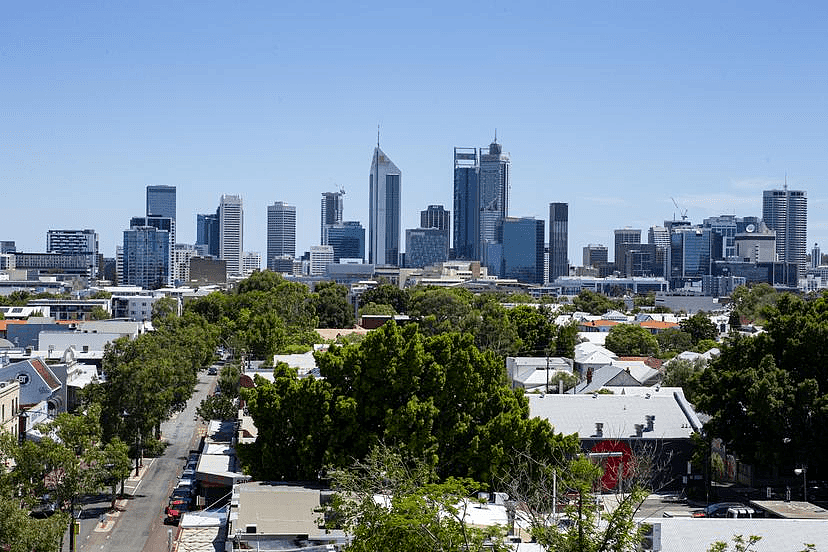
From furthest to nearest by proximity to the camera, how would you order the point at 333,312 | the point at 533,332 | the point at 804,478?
the point at 333,312 < the point at 533,332 < the point at 804,478

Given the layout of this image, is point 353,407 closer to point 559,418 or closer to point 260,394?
point 260,394

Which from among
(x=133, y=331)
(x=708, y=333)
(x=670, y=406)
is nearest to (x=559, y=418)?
(x=670, y=406)

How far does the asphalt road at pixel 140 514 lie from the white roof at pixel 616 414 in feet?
56.7

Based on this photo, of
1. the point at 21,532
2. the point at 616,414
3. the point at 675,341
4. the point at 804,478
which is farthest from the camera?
the point at 675,341

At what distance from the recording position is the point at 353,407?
4116 centimetres

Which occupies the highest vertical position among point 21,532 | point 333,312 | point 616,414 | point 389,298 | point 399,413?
point 389,298

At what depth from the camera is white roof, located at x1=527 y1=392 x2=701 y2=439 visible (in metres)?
51.6

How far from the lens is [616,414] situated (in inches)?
2088

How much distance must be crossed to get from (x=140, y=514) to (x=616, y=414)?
21537 millimetres

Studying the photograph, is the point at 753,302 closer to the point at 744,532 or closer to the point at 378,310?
the point at 378,310

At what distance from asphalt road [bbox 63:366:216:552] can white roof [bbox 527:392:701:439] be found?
17290mm

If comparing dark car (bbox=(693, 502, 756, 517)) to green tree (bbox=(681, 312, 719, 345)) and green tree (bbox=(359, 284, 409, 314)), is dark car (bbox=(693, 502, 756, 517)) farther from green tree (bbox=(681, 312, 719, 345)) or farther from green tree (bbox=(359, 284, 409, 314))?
green tree (bbox=(359, 284, 409, 314))

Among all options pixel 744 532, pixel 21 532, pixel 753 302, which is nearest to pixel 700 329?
pixel 753 302

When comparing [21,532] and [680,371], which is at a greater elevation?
[680,371]
